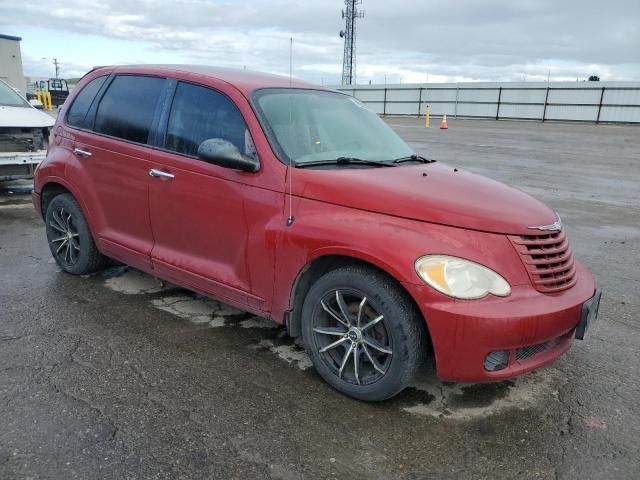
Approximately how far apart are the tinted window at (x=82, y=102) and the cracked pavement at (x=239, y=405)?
1.43 meters

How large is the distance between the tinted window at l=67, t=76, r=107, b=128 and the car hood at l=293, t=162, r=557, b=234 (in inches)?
95.2

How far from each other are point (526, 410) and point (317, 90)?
2.68m

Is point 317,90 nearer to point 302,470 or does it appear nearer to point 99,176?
point 99,176

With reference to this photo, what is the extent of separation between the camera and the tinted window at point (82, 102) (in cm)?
466

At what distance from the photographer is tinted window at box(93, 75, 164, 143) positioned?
13.5ft

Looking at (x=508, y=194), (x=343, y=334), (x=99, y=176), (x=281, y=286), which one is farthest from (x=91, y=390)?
(x=508, y=194)

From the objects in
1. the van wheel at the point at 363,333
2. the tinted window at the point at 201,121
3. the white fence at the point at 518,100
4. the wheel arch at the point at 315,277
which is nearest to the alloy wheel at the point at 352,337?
the van wheel at the point at 363,333

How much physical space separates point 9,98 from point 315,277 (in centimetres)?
801

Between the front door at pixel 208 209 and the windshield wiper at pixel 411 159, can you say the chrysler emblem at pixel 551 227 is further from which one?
the front door at pixel 208 209

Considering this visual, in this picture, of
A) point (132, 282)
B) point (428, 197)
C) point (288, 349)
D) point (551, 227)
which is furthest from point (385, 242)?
point (132, 282)

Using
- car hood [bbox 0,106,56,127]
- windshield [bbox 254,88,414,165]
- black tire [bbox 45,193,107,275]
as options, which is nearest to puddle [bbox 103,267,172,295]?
black tire [bbox 45,193,107,275]

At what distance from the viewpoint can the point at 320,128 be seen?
377 cm

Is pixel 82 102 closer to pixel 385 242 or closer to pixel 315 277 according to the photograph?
pixel 315 277

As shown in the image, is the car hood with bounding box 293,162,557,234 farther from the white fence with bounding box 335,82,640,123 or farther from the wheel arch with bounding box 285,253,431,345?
the white fence with bounding box 335,82,640,123
